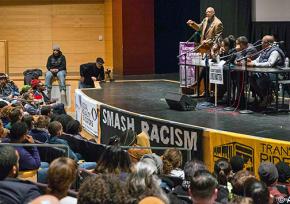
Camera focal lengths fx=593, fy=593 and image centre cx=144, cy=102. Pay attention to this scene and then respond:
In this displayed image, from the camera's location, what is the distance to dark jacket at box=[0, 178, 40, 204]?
305 cm

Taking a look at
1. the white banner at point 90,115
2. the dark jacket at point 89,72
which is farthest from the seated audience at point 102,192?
the dark jacket at point 89,72

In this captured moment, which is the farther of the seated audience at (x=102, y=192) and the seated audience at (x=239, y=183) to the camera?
the seated audience at (x=239, y=183)

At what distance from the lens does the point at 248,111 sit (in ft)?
29.5

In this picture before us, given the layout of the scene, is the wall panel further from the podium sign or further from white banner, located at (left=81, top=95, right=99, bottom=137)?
the podium sign

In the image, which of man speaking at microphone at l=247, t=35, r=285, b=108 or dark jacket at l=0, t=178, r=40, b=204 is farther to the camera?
man speaking at microphone at l=247, t=35, r=285, b=108

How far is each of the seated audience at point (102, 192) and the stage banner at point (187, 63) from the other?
7.84 m

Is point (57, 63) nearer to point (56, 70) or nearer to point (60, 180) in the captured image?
point (56, 70)

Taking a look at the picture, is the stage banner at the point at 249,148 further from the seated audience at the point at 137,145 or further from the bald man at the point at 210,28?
the bald man at the point at 210,28

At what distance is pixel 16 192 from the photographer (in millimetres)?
3098

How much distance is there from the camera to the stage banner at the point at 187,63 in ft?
35.0

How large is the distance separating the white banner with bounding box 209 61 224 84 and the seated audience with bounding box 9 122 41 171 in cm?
425

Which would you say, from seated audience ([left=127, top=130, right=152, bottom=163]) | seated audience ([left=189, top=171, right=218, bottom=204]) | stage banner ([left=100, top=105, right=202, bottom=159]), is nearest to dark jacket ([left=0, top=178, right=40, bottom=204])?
seated audience ([left=189, top=171, right=218, bottom=204])

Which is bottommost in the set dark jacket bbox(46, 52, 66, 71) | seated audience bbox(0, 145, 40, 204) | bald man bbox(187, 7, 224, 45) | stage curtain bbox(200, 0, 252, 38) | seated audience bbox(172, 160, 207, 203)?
seated audience bbox(172, 160, 207, 203)

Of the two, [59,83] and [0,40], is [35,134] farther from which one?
[0,40]
